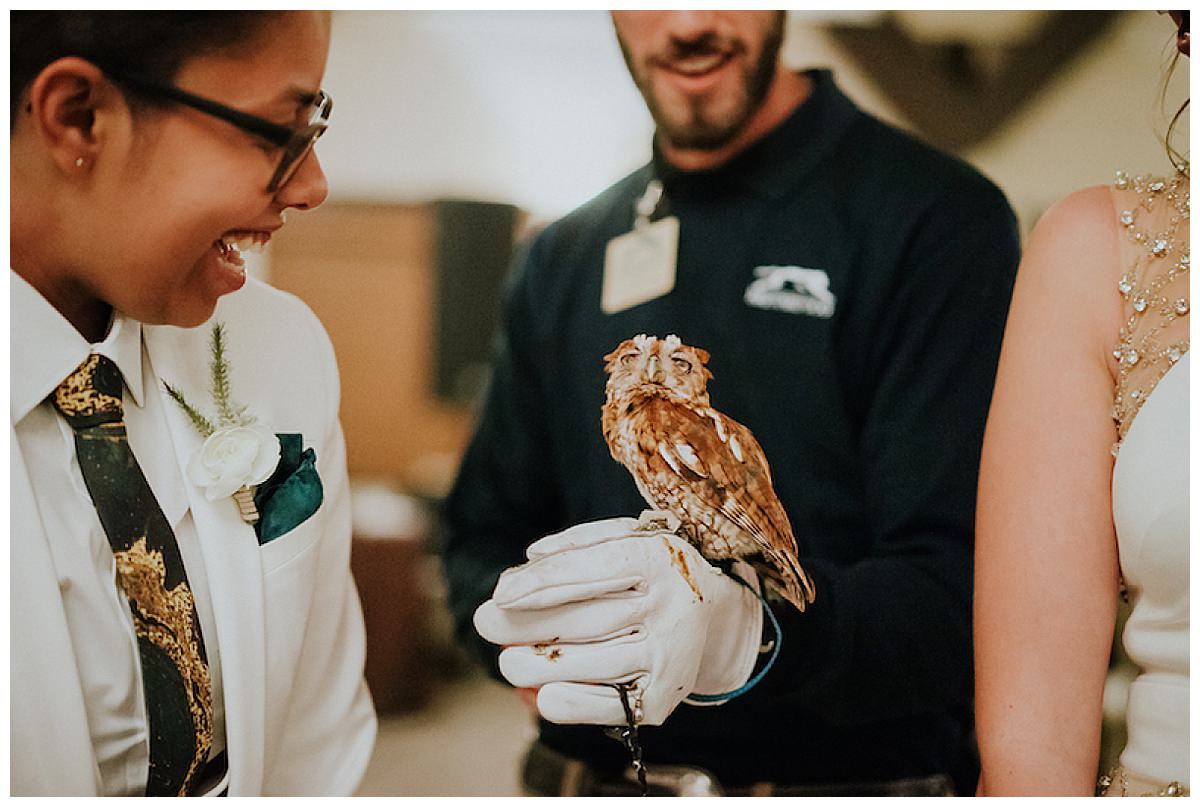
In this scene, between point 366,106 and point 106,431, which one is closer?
point 106,431

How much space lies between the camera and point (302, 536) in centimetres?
124

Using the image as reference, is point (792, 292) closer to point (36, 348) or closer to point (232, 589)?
point (232, 589)

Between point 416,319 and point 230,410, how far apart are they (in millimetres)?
243

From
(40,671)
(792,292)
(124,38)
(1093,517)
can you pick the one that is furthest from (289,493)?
(1093,517)

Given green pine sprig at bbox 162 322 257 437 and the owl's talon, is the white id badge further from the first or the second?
green pine sprig at bbox 162 322 257 437

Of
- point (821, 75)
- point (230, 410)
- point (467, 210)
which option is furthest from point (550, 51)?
point (230, 410)

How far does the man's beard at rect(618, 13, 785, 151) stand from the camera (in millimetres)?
1284

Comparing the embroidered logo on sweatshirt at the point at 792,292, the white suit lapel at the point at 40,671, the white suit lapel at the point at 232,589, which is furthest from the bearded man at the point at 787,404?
the white suit lapel at the point at 40,671

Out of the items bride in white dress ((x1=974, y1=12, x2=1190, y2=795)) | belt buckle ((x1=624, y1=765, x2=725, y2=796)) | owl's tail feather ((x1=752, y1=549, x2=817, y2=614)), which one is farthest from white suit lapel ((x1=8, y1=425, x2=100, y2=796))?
bride in white dress ((x1=974, y1=12, x2=1190, y2=795))

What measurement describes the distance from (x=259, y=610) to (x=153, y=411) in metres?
0.26

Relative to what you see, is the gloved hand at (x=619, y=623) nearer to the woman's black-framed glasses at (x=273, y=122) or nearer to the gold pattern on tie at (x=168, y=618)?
the gold pattern on tie at (x=168, y=618)

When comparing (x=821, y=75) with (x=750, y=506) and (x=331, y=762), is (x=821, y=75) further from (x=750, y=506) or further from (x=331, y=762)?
(x=331, y=762)

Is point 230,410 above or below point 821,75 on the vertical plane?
below

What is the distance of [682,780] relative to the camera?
4.17ft
